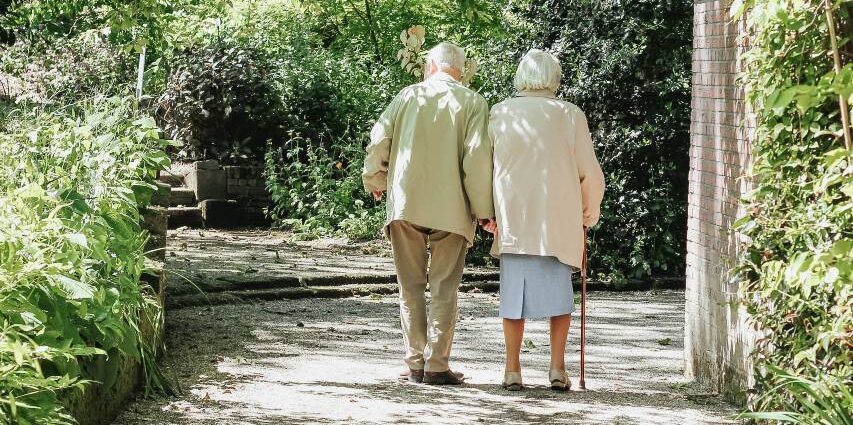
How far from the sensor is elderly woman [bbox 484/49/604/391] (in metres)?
6.71

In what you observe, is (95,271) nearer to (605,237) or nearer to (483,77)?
(605,237)

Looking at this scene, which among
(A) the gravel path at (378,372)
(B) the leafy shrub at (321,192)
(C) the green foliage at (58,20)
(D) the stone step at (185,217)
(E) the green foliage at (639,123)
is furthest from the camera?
(D) the stone step at (185,217)

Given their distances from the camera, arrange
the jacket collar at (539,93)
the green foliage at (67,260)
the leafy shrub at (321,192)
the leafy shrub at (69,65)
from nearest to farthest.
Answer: the green foliage at (67,260), the jacket collar at (539,93), the leafy shrub at (321,192), the leafy shrub at (69,65)

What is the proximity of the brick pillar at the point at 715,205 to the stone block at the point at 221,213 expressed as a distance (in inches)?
341

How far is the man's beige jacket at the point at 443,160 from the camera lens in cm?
692

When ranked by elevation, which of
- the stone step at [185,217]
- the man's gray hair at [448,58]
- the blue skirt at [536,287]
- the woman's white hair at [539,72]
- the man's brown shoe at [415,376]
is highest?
the man's gray hair at [448,58]

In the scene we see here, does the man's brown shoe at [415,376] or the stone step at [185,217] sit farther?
the stone step at [185,217]

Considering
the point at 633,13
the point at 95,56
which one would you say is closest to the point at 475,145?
the point at 633,13

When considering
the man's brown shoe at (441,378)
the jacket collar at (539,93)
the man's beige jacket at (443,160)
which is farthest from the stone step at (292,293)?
the jacket collar at (539,93)

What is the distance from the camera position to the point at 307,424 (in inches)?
234

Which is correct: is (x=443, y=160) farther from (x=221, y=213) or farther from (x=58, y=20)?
(x=58, y=20)

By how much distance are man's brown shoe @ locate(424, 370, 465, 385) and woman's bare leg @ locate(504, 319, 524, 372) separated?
0.34 meters

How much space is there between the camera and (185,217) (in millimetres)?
14938

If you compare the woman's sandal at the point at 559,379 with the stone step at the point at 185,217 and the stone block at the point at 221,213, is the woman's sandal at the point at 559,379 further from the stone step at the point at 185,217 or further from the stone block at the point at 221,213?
the stone block at the point at 221,213
